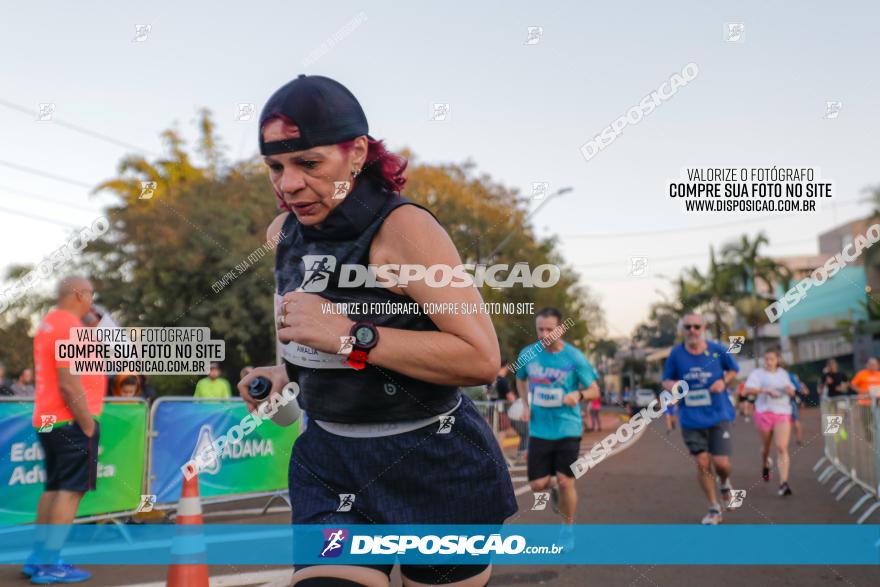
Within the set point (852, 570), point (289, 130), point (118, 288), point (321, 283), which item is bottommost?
point (852, 570)

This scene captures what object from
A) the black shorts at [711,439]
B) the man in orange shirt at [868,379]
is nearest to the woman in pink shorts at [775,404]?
the black shorts at [711,439]

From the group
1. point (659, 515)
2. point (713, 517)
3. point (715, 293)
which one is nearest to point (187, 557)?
point (713, 517)

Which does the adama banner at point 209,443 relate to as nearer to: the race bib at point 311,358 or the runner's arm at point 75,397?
the runner's arm at point 75,397

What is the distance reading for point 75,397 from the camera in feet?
19.5

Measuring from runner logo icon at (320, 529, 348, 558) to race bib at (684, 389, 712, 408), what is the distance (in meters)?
7.12

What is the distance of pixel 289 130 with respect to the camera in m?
2.06

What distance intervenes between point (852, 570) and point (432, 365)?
546 cm

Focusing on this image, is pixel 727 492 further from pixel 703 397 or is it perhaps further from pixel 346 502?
pixel 346 502

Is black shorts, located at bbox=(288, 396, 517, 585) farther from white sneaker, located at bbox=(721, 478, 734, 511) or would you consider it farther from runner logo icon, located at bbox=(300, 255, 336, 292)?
white sneaker, located at bbox=(721, 478, 734, 511)

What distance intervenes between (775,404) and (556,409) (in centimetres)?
481

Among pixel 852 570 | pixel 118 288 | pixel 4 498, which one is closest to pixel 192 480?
pixel 4 498

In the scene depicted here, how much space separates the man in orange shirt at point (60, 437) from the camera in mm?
5863

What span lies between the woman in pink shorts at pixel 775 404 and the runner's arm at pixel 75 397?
813cm

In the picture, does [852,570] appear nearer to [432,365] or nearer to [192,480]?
[192,480]
